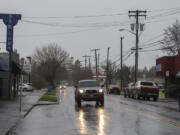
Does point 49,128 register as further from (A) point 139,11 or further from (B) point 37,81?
(B) point 37,81

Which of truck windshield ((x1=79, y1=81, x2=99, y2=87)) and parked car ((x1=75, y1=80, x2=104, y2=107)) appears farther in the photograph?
truck windshield ((x1=79, y1=81, x2=99, y2=87))

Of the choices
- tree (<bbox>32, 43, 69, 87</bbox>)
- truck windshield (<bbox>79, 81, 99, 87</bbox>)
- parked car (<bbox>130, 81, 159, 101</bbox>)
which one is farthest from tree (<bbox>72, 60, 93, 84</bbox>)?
truck windshield (<bbox>79, 81, 99, 87</bbox>)

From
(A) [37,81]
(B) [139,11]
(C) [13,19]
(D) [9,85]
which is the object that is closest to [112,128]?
(C) [13,19]

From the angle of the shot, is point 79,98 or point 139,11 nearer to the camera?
point 79,98

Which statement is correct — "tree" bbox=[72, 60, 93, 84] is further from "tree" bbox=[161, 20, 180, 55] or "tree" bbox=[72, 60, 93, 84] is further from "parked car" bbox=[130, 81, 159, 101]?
"parked car" bbox=[130, 81, 159, 101]

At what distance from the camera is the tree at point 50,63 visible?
116m

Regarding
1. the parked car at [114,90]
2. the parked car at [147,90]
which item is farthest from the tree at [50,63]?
the parked car at [147,90]

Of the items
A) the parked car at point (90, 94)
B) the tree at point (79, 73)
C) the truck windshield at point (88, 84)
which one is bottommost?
the parked car at point (90, 94)

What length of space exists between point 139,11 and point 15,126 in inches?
2109

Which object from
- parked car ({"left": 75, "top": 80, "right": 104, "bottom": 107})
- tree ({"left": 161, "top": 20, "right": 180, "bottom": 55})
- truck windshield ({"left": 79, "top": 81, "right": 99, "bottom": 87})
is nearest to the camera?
parked car ({"left": 75, "top": 80, "right": 104, "bottom": 107})

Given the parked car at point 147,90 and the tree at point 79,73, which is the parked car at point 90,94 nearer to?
the parked car at point 147,90

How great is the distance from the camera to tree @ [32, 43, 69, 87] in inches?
4584

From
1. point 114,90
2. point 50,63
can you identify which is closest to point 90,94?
point 114,90

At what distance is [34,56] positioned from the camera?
434 ft
